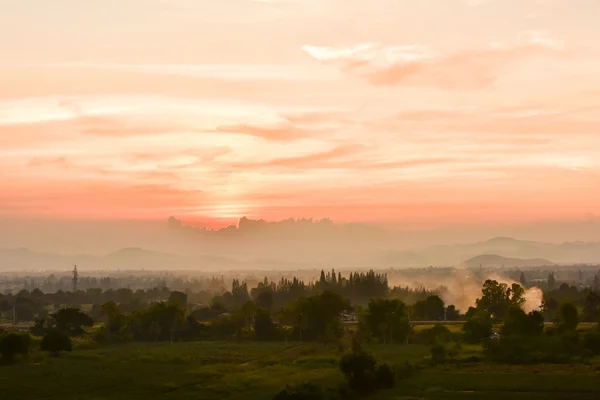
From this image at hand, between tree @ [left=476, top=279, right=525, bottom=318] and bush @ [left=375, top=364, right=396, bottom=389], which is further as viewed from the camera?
tree @ [left=476, top=279, right=525, bottom=318]

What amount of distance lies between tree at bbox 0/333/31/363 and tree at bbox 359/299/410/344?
57.4 m

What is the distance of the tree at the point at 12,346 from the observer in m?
100

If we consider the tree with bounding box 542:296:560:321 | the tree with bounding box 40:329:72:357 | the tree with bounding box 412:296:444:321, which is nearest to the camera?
the tree with bounding box 40:329:72:357

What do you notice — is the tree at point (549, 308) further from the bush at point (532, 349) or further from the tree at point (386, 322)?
the bush at point (532, 349)

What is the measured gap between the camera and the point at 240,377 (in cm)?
8650

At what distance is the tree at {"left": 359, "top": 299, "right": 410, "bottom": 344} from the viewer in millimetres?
131625

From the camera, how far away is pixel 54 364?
97062 mm

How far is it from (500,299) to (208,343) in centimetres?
6829

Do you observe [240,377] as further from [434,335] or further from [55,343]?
[434,335]

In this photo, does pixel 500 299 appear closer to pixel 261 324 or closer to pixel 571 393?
pixel 261 324

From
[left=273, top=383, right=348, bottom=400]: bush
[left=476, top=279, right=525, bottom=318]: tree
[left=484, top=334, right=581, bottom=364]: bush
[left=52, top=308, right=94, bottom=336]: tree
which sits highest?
[left=476, top=279, right=525, bottom=318]: tree

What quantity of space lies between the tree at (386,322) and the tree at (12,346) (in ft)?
188

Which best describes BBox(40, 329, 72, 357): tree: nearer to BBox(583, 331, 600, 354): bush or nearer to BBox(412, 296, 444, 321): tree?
BBox(583, 331, 600, 354): bush

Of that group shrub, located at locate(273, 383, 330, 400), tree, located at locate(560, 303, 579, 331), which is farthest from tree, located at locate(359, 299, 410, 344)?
shrub, located at locate(273, 383, 330, 400)
